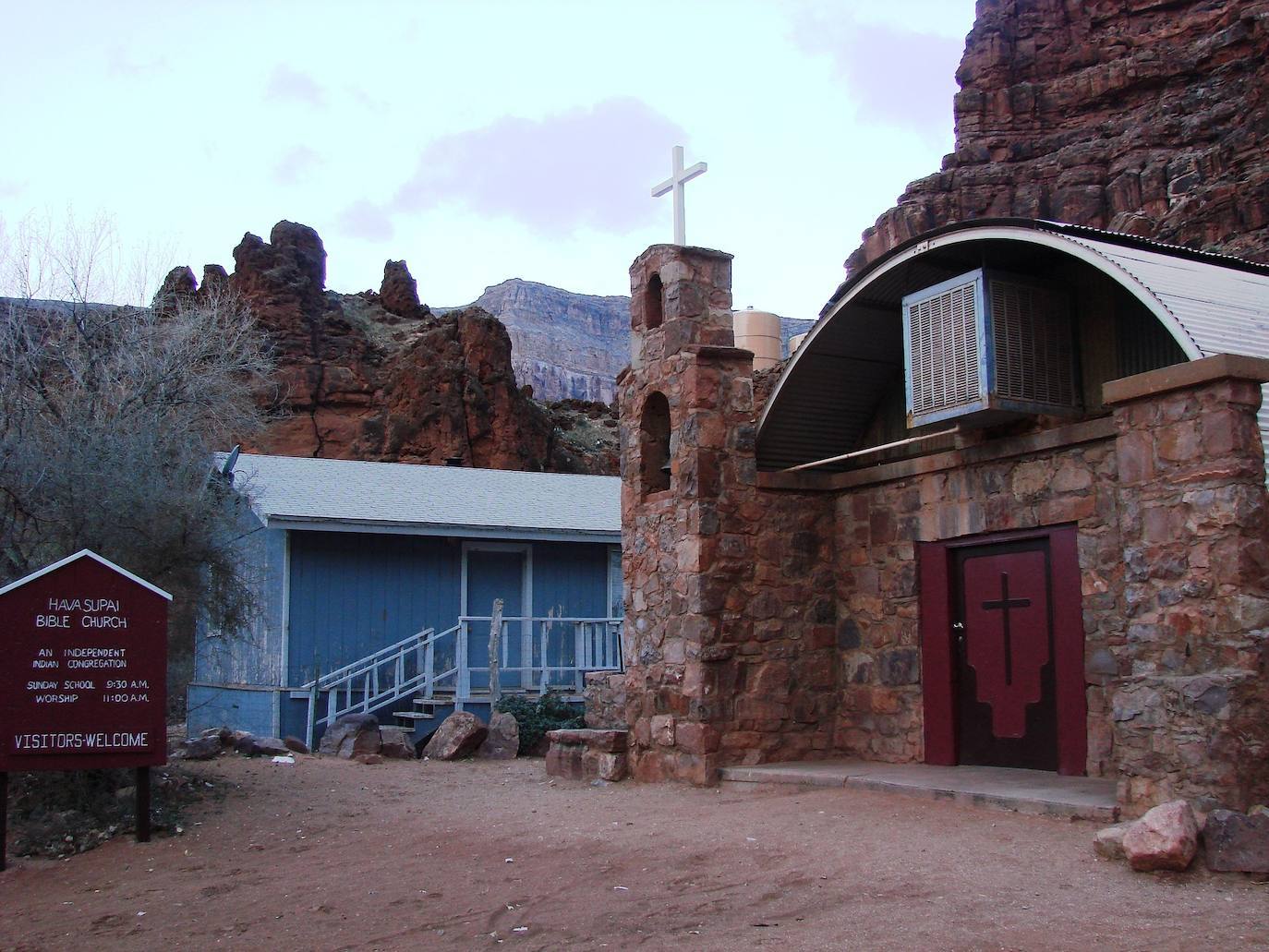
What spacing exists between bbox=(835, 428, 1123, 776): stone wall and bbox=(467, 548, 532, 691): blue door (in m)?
7.47

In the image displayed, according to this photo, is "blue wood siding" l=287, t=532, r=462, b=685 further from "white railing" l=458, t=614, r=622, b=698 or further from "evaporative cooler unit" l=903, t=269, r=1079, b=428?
"evaporative cooler unit" l=903, t=269, r=1079, b=428

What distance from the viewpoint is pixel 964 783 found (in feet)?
26.5

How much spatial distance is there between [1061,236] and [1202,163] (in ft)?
118

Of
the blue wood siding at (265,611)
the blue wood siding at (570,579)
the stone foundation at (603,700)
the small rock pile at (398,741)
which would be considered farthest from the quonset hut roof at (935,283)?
the blue wood siding at (265,611)

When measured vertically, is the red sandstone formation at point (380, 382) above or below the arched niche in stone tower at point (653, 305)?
above

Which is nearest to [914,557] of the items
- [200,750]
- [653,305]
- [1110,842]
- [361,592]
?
[653,305]

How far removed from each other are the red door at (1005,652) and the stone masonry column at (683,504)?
162cm

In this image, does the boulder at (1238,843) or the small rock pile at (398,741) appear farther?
the small rock pile at (398,741)

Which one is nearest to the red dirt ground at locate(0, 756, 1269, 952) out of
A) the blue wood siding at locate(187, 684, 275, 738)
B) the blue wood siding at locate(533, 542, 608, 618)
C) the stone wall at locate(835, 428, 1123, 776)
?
the stone wall at locate(835, 428, 1123, 776)

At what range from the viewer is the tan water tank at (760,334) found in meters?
16.2

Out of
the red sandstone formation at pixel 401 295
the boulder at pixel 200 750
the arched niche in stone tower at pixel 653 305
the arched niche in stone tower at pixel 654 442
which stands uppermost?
the red sandstone formation at pixel 401 295

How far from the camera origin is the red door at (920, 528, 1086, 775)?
27.5 feet

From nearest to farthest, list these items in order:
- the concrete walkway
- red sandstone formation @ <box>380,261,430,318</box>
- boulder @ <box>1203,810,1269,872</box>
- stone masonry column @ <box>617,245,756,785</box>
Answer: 1. boulder @ <box>1203,810,1269,872</box>
2. the concrete walkway
3. stone masonry column @ <box>617,245,756,785</box>
4. red sandstone formation @ <box>380,261,430,318</box>

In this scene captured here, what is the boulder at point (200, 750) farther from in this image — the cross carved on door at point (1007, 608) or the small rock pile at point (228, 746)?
the cross carved on door at point (1007, 608)
